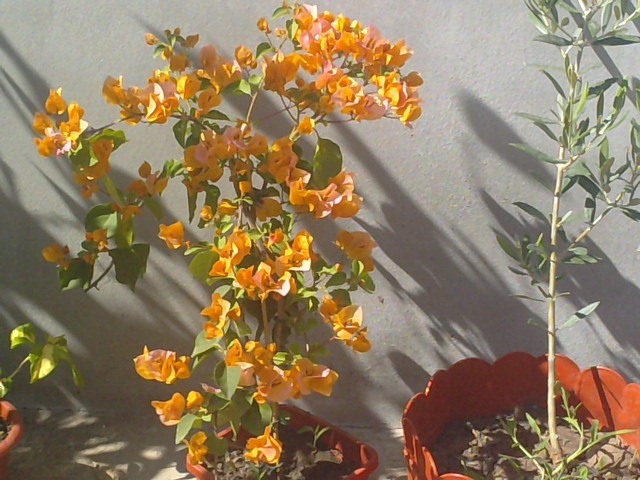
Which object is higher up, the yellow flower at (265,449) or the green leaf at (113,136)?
the green leaf at (113,136)

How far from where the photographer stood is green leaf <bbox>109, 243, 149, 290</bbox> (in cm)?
96

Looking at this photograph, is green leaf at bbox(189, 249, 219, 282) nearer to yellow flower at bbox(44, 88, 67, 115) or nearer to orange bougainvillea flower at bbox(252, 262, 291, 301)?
orange bougainvillea flower at bbox(252, 262, 291, 301)

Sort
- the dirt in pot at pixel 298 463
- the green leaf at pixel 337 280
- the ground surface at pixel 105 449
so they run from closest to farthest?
the green leaf at pixel 337 280
the dirt in pot at pixel 298 463
the ground surface at pixel 105 449

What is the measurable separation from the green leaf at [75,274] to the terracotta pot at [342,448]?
0.29m

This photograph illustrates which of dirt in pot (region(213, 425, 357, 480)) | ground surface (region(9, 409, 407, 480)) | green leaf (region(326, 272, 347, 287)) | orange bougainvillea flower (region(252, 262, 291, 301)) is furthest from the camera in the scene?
ground surface (region(9, 409, 407, 480))

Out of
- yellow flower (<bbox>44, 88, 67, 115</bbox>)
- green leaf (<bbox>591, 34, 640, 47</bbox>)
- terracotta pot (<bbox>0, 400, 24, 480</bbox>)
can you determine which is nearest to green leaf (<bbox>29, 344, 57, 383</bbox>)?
terracotta pot (<bbox>0, 400, 24, 480</bbox>)

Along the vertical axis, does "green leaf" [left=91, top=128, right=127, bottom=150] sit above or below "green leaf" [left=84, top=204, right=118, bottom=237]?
above


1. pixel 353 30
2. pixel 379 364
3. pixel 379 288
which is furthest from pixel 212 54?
pixel 379 364

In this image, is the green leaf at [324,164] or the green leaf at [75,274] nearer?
the green leaf at [324,164]

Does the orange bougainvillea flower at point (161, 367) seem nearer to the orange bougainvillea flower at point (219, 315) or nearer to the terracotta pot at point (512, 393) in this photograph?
the orange bougainvillea flower at point (219, 315)

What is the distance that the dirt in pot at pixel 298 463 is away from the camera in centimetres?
98

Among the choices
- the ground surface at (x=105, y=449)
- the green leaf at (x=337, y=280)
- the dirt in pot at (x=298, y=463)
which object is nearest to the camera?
the green leaf at (x=337, y=280)

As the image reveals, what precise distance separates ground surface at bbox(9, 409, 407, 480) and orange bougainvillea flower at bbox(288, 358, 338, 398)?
0.35m

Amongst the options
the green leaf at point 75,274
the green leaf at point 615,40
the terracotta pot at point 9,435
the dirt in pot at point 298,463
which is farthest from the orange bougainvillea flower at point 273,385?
the green leaf at point 615,40
